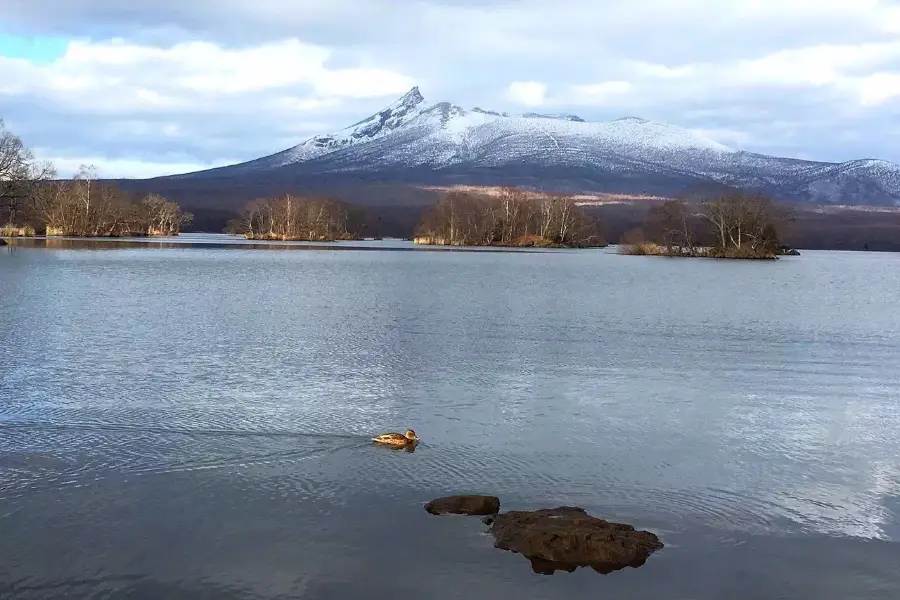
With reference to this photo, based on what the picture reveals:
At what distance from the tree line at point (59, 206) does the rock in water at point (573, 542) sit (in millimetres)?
73343

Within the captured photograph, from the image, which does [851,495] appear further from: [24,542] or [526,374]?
[24,542]

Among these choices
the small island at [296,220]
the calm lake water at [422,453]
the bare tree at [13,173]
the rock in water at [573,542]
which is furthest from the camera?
the small island at [296,220]

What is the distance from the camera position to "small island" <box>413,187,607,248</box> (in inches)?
4355

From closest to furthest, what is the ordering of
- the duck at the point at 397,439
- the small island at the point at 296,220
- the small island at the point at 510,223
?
1. the duck at the point at 397,439
2. the small island at the point at 510,223
3. the small island at the point at 296,220

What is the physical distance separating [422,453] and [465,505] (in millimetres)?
2171

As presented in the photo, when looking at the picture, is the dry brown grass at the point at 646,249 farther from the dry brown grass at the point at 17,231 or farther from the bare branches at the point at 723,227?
the dry brown grass at the point at 17,231

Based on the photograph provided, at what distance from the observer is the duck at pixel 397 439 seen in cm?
1140

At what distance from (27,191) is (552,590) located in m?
78.3

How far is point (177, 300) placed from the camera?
28969mm

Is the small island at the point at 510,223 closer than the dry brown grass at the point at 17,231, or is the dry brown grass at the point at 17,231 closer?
the dry brown grass at the point at 17,231

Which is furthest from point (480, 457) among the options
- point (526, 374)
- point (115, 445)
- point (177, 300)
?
point (177, 300)

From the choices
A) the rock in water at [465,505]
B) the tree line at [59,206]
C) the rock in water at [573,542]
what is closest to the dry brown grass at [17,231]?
the tree line at [59,206]

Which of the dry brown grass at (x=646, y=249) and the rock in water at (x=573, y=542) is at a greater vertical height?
the dry brown grass at (x=646, y=249)

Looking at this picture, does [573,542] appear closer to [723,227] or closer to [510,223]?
[723,227]
